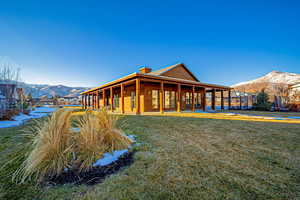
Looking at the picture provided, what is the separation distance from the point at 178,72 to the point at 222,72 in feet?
51.4

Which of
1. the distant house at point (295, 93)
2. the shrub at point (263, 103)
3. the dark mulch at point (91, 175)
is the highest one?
the distant house at point (295, 93)

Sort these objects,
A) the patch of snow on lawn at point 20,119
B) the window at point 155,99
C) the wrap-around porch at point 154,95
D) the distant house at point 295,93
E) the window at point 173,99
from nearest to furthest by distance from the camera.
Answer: the patch of snow on lawn at point 20,119 < the wrap-around porch at point 154,95 < the window at point 155,99 < the distant house at point 295,93 < the window at point 173,99

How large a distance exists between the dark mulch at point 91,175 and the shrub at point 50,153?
114 mm

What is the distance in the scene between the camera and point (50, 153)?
1.78m

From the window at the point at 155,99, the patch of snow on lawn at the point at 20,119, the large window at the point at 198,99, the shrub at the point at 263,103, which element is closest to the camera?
the patch of snow on lawn at the point at 20,119

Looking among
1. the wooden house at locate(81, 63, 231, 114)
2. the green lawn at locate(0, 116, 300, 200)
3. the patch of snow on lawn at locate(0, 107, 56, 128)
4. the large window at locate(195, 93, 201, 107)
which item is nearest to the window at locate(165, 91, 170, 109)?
the wooden house at locate(81, 63, 231, 114)

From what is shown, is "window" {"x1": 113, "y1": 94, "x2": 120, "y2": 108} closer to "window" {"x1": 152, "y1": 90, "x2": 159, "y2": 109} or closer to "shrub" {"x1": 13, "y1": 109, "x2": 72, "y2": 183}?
"window" {"x1": 152, "y1": 90, "x2": 159, "y2": 109}

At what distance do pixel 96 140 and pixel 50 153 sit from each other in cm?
64

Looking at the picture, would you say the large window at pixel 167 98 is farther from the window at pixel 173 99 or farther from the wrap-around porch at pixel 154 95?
the window at pixel 173 99

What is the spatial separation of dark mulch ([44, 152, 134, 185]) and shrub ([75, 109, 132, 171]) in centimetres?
11

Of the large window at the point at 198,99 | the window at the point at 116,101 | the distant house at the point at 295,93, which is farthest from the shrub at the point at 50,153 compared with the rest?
the distant house at the point at 295,93

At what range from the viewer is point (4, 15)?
788cm

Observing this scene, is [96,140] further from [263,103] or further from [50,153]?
[263,103]

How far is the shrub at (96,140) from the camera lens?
193 centimetres
